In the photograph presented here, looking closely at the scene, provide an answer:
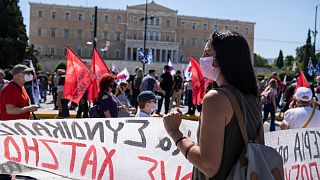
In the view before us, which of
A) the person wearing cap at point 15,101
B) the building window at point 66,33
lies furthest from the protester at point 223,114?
the building window at point 66,33

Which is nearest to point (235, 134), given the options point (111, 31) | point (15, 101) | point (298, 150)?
point (298, 150)

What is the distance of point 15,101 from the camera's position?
210 inches

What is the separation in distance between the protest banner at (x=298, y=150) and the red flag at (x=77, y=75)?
5.50 meters

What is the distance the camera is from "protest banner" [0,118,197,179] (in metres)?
3.97

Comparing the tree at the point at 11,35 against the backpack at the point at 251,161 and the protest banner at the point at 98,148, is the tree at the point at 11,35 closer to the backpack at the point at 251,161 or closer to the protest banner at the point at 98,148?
the protest banner at the point at 98,148

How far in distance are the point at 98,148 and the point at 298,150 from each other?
200 cm

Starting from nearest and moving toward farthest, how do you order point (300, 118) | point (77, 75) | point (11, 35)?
1. point (300, 118)
2. point (77, 75)
3. point (11, 35)

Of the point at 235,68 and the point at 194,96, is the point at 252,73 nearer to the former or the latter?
the point at 235,68

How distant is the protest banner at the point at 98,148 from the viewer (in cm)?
397

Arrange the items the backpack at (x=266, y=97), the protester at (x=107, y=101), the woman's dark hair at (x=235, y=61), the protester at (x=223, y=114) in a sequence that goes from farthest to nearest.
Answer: the backpack at (x=266, y=97) < the protester at (x=107, y=101) < the woman's dark hair at (x=235, y=61) < the protester at (x=223, y=114)

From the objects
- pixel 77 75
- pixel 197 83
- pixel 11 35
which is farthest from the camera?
pixel 11 35

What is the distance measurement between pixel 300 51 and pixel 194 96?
106490 millimetres

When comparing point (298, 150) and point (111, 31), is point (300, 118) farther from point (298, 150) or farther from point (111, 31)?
point (111, 31)

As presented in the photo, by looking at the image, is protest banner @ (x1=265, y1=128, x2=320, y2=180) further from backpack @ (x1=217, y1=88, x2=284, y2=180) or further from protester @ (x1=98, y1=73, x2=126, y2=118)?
protester @ (x1=98, y1=73, x2=126, y2=118)
